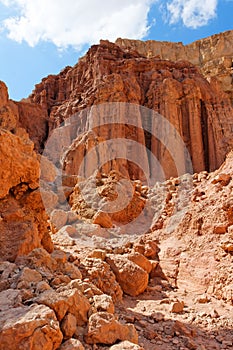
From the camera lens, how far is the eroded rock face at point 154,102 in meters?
20.0

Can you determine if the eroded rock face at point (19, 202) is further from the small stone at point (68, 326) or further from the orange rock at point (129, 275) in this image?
the small stone at point (68, 326)

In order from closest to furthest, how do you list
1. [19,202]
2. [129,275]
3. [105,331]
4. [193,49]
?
[105,331] < [19,202] < [129,275] < [193,49]

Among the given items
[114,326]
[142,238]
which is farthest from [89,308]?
[142,238]

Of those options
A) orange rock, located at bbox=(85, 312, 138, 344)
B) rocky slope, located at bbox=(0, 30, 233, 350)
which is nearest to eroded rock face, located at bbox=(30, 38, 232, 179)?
rocky slope, located at bbox=(0, 30, 233, 350)

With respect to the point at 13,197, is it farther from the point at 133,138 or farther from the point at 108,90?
the point at 108,90

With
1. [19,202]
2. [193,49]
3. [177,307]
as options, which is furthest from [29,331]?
[193,49]

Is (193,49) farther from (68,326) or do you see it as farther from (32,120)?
(68,326)

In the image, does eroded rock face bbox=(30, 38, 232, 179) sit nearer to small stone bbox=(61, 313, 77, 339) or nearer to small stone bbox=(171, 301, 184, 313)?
small stone bbox=(171, 301, 184, 313)

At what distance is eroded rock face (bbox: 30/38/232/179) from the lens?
65.5ft

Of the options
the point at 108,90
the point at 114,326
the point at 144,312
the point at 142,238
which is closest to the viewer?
the point at 114,326

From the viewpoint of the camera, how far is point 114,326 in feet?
10.4

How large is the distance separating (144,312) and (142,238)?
4.38m

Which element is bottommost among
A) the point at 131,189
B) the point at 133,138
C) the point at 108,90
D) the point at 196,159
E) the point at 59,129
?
the point at 131,189

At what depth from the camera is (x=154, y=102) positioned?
22297mm
